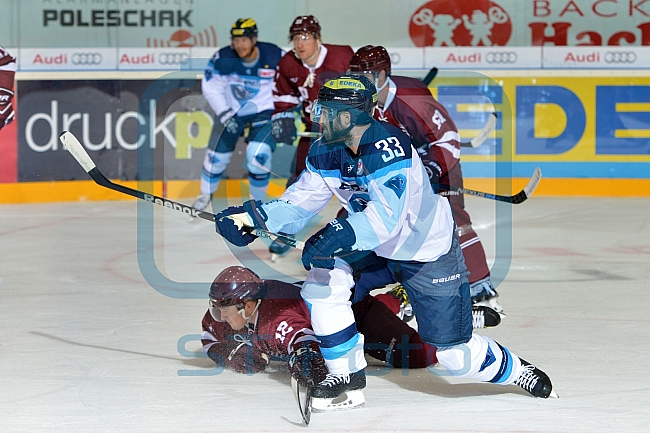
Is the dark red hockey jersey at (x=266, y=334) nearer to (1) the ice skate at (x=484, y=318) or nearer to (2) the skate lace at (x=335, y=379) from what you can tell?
(2) the skate lace at (x=335, y=379)

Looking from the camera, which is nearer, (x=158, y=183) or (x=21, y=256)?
(x=21, y=256)

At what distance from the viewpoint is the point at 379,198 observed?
278 centimetres

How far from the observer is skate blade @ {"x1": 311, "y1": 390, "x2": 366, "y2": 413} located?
2.89m

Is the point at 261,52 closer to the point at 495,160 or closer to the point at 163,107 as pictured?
the point at 163,107

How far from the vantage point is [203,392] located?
121 inches

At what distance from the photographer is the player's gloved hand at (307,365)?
9.57 feet

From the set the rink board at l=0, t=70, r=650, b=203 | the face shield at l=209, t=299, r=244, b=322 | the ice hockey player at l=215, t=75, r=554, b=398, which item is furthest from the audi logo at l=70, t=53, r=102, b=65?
the ice hockey player at l=215, t=75, r=554, b=398

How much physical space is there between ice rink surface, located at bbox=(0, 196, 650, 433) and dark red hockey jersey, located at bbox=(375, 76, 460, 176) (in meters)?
0.73

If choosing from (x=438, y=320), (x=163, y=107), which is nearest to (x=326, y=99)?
(x=438, y=320)

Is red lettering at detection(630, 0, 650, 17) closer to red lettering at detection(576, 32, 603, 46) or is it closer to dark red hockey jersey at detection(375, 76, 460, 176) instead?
red lettering at detection(576, 32, 603, 46)

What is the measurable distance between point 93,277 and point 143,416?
91.4 inches

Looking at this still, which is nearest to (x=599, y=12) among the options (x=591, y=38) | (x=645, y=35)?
(x=591, y=38)

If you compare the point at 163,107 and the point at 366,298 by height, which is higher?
the point at 163,107

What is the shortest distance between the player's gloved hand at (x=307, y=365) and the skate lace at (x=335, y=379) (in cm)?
2
